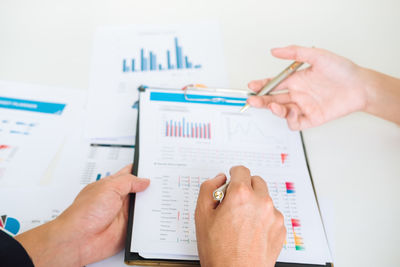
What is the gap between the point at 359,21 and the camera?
1115 millimetres

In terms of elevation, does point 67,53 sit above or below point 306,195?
above

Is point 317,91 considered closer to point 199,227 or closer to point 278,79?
point 278,79

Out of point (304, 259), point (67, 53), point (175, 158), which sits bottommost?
point (304, 259)

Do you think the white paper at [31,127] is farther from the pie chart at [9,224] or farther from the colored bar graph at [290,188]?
the colored bar graph at [290,188]

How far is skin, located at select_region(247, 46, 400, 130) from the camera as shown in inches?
31.4

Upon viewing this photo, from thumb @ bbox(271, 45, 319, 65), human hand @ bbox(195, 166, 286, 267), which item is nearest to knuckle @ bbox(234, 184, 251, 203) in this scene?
human hand @ bbox(195, 166, 286, 267)

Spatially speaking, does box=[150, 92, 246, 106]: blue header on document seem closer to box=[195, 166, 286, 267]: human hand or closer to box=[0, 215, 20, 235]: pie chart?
box=[195, 166, 286, 267]: human hand

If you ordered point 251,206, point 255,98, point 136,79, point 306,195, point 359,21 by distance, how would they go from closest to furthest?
1. point 251,206
2. point 306,195
3. point 255,98
4. point 136,79
5. point 359,21

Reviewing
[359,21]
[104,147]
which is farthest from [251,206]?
[359,21]

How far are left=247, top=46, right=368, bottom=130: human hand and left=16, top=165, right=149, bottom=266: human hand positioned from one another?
446mm

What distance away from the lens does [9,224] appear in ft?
2.11

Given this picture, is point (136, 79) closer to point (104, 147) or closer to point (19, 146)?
point (104, 147)

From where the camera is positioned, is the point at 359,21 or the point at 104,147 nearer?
the point at 104,147

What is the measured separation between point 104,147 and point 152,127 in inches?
6.1
